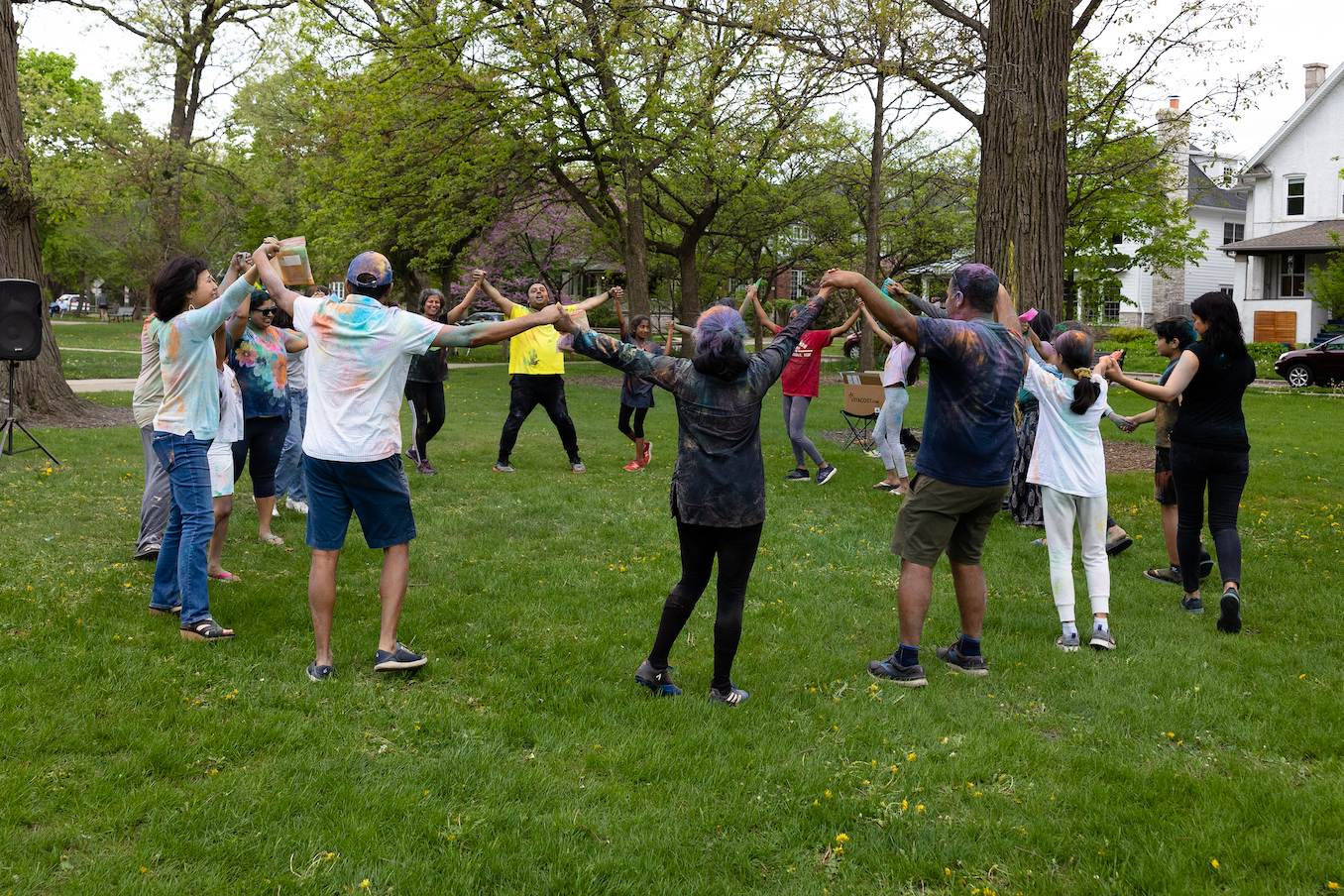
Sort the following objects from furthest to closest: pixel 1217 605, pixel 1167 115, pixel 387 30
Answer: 1. pixel 387 30
2. pixel 1167 115
3. pixel 1217 605

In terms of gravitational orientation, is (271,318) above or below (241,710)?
above

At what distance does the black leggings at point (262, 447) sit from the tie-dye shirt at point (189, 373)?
1.48m

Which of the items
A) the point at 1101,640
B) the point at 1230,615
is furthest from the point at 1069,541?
the point at 1230,615

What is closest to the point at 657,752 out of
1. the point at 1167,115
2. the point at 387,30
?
the point at 1167,115

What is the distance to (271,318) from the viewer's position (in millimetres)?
6988

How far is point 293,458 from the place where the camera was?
8.48 meters

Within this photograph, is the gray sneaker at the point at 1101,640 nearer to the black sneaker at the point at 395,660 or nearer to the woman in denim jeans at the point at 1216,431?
the woman in denim jeans at the point at 1216,431

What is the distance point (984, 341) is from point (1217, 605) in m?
3.15

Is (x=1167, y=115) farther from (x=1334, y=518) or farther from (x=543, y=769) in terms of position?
(x=543, y=769)

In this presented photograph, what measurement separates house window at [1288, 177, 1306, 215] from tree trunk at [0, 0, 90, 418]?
42327 millimetres

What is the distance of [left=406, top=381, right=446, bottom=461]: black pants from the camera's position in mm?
10500

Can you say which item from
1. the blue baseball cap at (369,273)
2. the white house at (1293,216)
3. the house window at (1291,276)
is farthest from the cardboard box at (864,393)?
the house window at (1291,276)

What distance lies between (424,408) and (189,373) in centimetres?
559

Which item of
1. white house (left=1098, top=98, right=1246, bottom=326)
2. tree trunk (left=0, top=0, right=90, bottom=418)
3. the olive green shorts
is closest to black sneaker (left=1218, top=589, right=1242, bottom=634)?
the olive green shorts
